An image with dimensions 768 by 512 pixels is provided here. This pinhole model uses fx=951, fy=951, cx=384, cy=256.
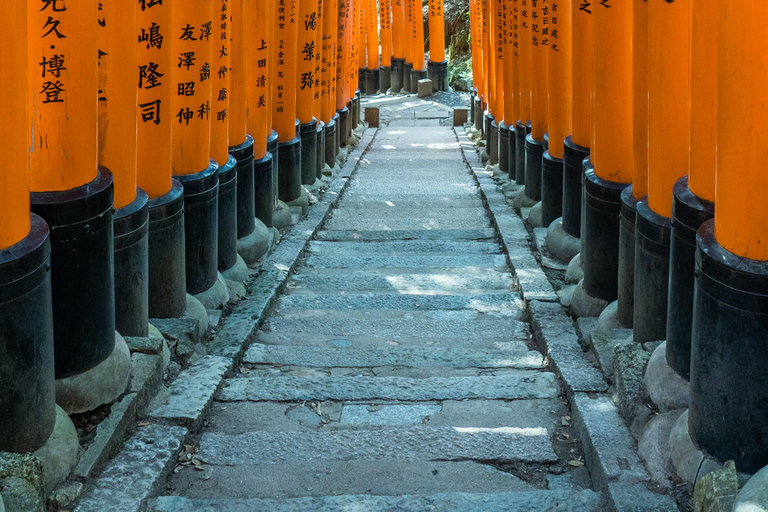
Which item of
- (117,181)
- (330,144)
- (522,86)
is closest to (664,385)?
(117,181)

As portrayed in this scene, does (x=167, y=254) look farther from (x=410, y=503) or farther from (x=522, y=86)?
(x=522, y=86)

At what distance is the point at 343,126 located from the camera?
15469 mm

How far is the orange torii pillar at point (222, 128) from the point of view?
6.35 metres

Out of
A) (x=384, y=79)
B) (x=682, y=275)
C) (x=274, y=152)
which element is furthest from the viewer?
(x=384, y=79)

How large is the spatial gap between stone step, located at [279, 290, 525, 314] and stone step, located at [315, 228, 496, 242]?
7.25 ft

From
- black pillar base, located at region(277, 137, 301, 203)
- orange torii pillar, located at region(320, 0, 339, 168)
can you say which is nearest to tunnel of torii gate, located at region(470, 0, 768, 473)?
black pillar base, located at region(277, 137, 301, 203)

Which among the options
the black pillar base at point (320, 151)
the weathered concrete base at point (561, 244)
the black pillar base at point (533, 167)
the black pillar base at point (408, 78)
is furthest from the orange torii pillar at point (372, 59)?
the weathered concrete base at point (561, 244)

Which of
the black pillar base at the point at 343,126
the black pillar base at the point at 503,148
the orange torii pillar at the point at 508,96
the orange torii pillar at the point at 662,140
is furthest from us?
the black pillar base at the point at 343,126

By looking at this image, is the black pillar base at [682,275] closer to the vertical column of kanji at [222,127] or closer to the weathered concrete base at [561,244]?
the weathered concrete base at [561,244]

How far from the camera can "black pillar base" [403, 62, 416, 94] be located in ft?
84.8

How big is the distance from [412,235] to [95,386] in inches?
206

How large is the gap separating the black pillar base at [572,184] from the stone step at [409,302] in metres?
0.90

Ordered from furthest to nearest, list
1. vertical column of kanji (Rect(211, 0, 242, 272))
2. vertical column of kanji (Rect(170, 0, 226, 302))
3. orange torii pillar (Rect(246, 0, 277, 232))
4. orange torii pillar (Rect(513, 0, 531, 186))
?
orange torii pillar (Rect(513, 0, 531, 186)) < orange torii pillar (Rect(246, 0, 277, 232)) < vertical column of kanji (Rect(211, 0, 242, 272)) < vertical column of kanji (Rect(170, 0, 226, 302))

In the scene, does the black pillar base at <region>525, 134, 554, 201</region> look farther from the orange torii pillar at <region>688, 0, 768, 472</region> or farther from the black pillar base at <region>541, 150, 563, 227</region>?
the orange torii pillar at <region>688, 0, 768, 472</region>
